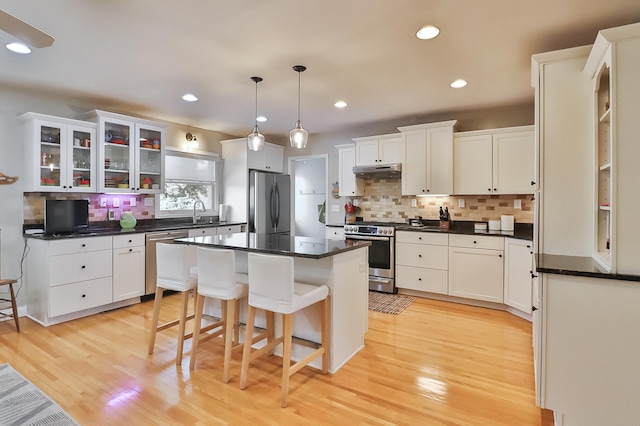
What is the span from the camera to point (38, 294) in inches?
139

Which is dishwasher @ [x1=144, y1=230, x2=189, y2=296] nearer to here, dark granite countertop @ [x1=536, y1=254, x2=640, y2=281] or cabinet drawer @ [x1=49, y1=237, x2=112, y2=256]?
cabinet drawer @ [x1=49, y1=237, x2=112, y2=256]

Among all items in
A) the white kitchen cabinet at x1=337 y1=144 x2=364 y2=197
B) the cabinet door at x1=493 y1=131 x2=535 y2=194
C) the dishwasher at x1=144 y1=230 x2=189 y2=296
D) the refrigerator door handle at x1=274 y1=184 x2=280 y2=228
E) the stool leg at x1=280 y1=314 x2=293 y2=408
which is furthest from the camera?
the refrigerator door handle at x1=274 y1=184 x2=280 y2=228

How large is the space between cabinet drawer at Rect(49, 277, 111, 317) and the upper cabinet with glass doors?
1.15 meters

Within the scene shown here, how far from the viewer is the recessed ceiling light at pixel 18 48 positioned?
262 centimetres

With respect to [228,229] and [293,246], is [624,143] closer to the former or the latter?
[293,246]

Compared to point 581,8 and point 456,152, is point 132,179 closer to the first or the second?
point 456,152

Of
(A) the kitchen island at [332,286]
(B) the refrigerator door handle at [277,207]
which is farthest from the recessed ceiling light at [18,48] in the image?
(B) the refrigerator door handle at [277,207]

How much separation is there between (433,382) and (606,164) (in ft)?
5.79

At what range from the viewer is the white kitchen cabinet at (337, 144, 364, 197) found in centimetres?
529

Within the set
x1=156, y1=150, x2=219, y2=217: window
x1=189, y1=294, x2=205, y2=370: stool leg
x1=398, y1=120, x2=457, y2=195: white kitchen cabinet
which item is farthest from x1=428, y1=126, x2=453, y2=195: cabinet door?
x1=156, y1=150, x2=219, y2=217: window

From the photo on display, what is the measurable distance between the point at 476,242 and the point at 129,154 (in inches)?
176

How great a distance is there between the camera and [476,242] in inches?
158

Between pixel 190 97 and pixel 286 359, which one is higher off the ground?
pixel 190 97

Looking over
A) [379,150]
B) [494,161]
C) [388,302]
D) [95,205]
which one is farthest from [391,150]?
[95,205]
